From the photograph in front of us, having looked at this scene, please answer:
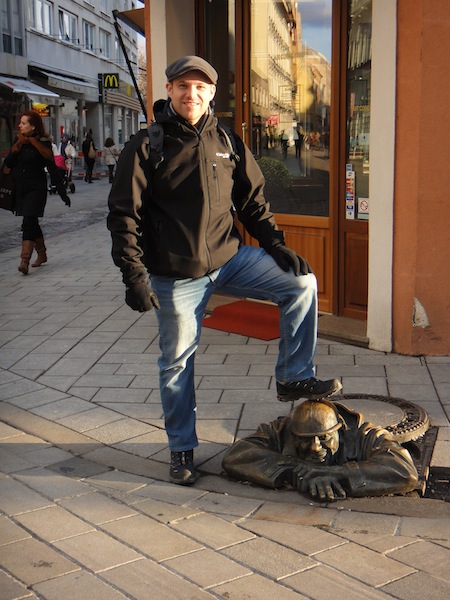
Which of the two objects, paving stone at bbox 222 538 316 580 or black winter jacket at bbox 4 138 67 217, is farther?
black winter jacket at bbox 4 138 67 217

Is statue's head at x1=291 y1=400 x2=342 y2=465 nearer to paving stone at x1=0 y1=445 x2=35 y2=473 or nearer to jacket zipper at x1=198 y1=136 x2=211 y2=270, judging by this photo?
jacket zipper at x1=198 y1=136 x2=211 y2=270

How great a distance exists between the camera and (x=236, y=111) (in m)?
8.43

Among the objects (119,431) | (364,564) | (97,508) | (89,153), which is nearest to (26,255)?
(119,431)

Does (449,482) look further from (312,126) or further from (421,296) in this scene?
(312,126)

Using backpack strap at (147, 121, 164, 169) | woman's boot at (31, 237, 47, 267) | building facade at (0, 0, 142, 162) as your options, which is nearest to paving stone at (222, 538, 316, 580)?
backpack strap at (147, 121, 164, 169)

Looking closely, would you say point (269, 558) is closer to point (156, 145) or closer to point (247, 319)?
point (156, 145)

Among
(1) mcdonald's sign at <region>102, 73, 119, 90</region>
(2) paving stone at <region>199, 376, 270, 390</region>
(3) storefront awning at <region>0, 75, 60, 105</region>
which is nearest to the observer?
(2) paving stone at <region>199, 376, 270, 390</region>

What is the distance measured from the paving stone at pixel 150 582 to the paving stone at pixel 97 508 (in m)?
0.49

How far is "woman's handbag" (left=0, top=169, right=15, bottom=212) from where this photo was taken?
428 inches

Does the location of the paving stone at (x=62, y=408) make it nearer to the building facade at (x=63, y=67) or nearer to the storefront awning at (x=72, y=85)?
the building facade at (x=63, y=67)

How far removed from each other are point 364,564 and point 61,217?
54.4 feet

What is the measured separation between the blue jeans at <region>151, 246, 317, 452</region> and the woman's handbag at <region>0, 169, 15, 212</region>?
23.1ft

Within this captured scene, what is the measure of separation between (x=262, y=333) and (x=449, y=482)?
3.21 metres

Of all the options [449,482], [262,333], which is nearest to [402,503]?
[449,482]
